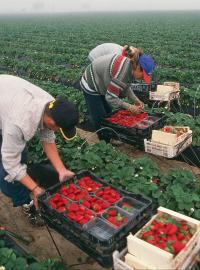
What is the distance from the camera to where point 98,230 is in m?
3.76

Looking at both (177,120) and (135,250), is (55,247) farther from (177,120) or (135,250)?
(177,120)

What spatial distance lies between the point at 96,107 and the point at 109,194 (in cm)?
248

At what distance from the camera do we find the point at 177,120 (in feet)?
22.5

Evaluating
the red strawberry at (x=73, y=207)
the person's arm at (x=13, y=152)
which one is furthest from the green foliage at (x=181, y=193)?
the person's arm at (x=13, y=152)

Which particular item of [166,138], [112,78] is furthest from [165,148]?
[112,78]

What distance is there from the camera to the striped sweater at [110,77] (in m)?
5.33

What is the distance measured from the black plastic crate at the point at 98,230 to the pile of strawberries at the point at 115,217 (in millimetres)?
63

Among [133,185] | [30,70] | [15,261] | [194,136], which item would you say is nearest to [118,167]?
[133,185]

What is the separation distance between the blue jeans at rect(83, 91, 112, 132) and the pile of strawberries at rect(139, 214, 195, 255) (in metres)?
3.16

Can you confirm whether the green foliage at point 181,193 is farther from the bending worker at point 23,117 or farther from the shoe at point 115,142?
the shoe at point 115,142

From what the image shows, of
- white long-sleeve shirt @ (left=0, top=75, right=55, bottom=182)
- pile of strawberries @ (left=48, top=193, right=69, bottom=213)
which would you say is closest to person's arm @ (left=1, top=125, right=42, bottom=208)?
white long-sleeve shirt @ (left=0, top=75, right=55, bottom=182)

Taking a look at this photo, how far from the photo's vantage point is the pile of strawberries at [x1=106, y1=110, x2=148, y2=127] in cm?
639

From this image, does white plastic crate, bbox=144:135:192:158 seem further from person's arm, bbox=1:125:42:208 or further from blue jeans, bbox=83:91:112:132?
person's arm, bbox=1:125:42:208

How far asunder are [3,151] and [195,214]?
2.27m
